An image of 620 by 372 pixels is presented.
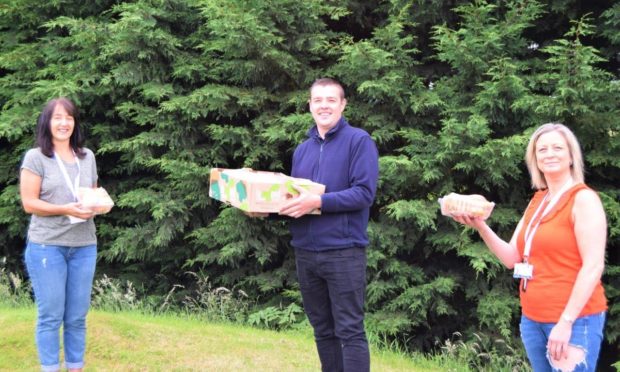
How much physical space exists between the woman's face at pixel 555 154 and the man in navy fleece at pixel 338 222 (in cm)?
94

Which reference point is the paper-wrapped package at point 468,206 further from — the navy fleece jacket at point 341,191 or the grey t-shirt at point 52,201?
the grey t-shirt at point 52,201

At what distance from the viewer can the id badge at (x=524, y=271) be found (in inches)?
101

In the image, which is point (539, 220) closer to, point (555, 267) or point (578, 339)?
point (555, 267)

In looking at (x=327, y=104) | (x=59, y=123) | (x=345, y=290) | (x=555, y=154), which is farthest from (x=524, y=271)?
(x=59, y=123)

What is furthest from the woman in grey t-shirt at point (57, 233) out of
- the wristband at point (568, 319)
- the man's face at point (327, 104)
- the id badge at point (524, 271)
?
the wristband at point (568, 319)

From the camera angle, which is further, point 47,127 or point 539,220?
point 47,127

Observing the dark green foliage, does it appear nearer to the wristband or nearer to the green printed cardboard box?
the green printed cardboard box

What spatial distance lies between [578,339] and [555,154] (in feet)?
2.61

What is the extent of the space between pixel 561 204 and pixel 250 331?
12.7 ft

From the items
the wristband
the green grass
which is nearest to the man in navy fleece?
the wristband

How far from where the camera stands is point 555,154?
2584mm

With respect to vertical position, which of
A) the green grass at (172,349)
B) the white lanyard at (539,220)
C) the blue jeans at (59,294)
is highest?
the white lanyard at (539,220)

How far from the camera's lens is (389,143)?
6.69 meters

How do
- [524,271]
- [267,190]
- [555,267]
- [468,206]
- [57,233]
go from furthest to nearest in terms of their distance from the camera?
[57,233], [267,190], [468,206], [524,271], [555,267]
